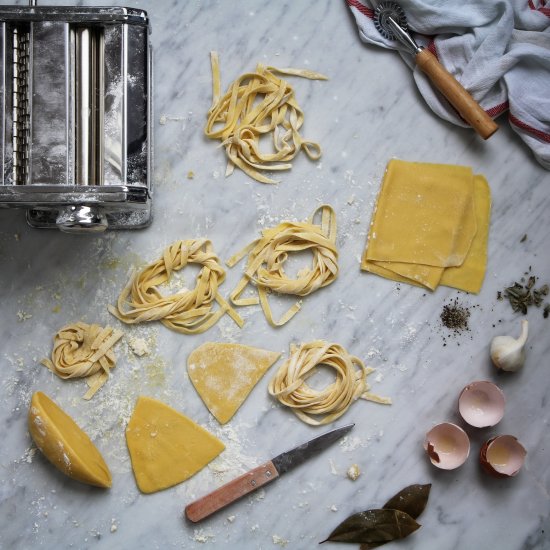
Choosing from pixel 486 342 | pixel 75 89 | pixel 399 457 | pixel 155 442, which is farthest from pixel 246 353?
pixel 75 89

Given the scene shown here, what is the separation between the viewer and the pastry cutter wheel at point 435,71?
181 centimetres

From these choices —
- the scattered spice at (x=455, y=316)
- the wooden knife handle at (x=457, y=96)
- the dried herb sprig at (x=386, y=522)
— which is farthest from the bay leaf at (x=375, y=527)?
the wooden knife handle at (x=457, y=96)

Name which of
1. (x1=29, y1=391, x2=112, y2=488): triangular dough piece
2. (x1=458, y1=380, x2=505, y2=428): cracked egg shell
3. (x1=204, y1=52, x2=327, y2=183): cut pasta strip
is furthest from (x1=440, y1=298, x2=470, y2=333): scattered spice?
(x1=29, y1=391, x2=112, y2=488): triangular dough piece

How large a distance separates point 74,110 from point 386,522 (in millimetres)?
1271

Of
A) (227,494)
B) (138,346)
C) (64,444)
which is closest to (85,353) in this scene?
(138,346)

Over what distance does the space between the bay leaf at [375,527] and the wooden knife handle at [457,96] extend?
1020 mm

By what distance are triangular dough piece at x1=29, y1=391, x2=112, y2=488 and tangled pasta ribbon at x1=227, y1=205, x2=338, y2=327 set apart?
0.53 m

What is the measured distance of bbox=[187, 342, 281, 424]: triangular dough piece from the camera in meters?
1.83

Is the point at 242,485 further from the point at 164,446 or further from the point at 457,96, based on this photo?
the point at 457,96

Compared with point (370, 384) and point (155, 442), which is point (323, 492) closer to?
point (370, 384)

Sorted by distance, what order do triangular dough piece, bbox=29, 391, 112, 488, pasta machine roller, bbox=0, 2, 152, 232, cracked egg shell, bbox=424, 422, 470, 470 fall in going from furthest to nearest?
cracked egg shell, bbox=424, 422, 470, 470 → triangular dough piece, bbox=29, 391, 112, 488 → pasta machine roller, bbox=0, 2, 152, 232

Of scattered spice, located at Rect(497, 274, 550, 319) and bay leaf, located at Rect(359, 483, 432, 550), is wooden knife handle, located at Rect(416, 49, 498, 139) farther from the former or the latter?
bay leaf, located at Rect(359, 483, 432, 550)

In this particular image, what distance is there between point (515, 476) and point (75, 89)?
1472mm

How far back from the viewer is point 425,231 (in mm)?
1862
